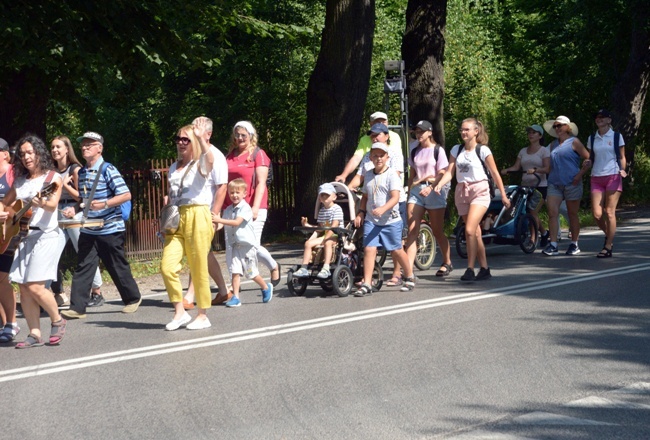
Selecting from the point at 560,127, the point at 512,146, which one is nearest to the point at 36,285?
the point at 560,127

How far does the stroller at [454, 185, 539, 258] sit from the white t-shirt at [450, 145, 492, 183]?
8.93 feet

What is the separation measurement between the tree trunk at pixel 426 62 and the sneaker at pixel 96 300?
31.7 ft

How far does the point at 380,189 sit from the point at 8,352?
14.7ft

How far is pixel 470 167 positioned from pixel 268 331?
4106mm

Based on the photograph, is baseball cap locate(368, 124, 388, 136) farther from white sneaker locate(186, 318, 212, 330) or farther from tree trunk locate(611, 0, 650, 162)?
tree trunk locate(611, 0, 650, 162)

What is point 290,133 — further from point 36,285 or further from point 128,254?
point 36,285

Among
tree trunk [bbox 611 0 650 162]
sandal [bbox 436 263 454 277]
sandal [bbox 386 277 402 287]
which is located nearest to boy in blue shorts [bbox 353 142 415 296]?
sandal [bbox 386 277 402 287]

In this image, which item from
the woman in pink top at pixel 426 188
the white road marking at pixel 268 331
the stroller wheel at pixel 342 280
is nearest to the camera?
the white road marking at pixel 268 331

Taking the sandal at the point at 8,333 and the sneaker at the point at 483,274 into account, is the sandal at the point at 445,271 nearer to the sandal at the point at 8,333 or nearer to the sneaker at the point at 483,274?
the sneaker at the point at 483,274

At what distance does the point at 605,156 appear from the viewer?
15.2 m

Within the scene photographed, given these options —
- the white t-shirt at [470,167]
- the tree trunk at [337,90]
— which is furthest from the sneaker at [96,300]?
the tree trunk at [337,90]

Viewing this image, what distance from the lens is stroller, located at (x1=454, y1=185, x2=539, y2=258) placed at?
52.2 ft

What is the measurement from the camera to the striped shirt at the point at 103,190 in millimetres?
11422

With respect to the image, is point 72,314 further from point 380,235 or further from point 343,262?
point 380,235
